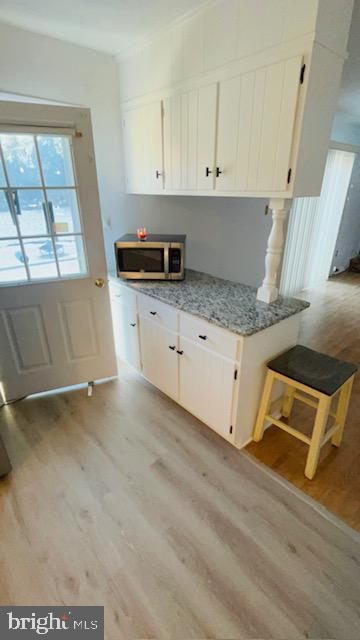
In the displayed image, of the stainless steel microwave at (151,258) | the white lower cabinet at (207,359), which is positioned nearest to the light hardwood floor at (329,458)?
the white lower cabinet at (207,359)

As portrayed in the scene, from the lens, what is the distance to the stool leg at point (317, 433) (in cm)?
155

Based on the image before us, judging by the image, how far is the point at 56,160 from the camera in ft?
6.44

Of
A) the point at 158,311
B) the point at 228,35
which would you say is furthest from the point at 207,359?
the point at 228,35

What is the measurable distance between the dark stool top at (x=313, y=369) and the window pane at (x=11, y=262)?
175 centimetres

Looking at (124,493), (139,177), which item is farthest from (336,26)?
(124,493)

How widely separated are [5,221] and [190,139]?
1292 millimetres

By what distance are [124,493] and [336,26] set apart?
2.48m

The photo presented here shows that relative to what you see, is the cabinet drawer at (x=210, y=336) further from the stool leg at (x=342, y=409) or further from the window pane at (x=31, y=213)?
the window pane at (x=31, y=213)

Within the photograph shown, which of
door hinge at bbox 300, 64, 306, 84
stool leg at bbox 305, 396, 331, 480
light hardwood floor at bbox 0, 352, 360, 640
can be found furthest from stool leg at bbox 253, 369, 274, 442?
door hinge at bbox 300, 64, 306, 84

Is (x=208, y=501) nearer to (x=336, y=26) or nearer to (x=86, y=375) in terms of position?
(x=86, y=375)

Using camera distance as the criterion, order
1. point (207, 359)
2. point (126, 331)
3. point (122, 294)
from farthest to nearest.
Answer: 1. point (126, 331)
2. point (122, 294)
3. point (207, 359)

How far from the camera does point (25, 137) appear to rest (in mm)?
1847

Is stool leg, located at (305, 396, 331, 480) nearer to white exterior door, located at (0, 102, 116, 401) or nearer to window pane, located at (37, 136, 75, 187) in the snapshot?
white exterior door, located at (0, 102, 116, 401)

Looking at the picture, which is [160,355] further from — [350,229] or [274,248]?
[350,229]
